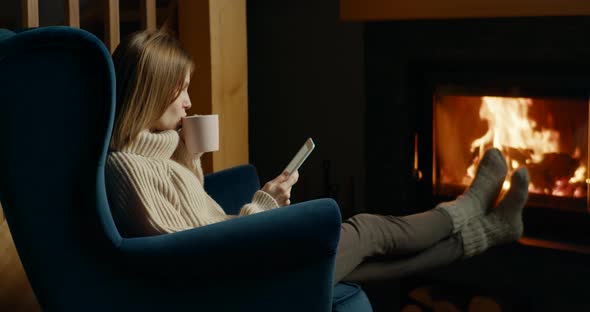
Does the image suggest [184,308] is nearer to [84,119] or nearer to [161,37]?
[84,119]

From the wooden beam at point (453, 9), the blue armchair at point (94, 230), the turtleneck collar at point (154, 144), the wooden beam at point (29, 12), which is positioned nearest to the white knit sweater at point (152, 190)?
the turtleneck collar at point (154, 144)

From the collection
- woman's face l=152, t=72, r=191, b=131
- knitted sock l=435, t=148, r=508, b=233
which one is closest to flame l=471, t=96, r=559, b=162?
knitted sock l=435, t=148, r=508, b=233

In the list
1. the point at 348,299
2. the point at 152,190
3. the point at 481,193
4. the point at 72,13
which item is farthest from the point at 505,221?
the point at 72,13

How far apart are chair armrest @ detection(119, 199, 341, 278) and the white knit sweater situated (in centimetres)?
12

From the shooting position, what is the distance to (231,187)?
2182 millimetres

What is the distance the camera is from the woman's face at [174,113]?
179 cm

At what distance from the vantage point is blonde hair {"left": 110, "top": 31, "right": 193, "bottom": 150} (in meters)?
1.68

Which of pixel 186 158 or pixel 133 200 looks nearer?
pixel 133 200

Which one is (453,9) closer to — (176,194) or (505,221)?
(505,221)

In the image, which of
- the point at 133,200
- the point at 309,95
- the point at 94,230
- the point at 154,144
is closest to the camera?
the point at 94,230

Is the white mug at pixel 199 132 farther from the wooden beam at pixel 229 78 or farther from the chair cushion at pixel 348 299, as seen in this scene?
the wooden beam at pixel 229 78

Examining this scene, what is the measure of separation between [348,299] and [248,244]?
40 cm

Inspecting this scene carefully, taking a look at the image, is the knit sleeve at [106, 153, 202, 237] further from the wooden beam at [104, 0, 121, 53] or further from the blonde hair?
the wooden beam at [104, 0, 121, 53]

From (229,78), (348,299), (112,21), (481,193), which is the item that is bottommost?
(348,299)
